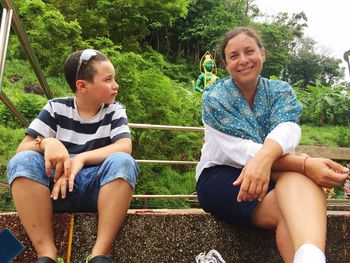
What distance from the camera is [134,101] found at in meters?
5.57

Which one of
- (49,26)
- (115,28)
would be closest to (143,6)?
(115,28)

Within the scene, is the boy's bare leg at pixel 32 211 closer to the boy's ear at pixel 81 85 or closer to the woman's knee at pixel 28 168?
the woman's knee at pixel 28 168

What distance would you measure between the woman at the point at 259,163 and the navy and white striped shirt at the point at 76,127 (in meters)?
0.36

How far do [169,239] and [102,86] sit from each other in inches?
25.2

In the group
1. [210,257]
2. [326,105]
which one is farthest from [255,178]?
[326,105]

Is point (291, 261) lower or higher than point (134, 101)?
higher

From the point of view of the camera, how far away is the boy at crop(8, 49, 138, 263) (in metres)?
1.27

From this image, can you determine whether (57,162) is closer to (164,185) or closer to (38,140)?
(38,140)

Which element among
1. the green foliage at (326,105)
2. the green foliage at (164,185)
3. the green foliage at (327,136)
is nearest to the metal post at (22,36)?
the green foliage at (164,185)

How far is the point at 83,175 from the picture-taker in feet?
4.68

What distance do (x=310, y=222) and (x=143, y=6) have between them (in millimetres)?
8137

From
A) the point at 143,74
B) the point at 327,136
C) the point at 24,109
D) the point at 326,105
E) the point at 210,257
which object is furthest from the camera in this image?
the point at 326,105

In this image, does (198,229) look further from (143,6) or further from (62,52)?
(143,6)

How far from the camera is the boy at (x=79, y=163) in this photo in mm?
1269
